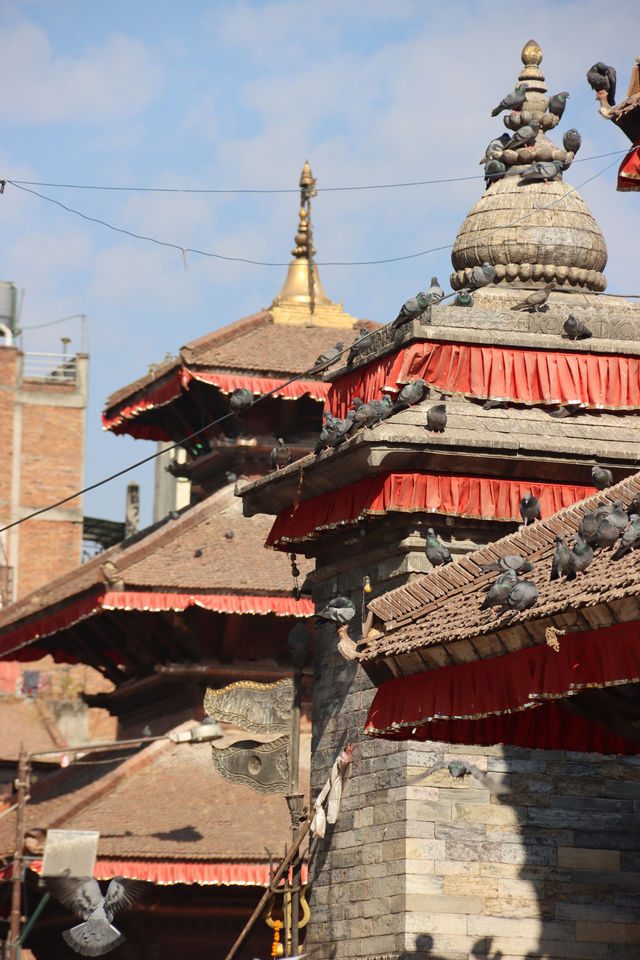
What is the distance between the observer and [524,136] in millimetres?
22203

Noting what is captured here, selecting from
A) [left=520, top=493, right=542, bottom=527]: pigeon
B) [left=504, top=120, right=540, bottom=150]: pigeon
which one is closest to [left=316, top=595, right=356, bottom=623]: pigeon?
[left=520, top=493, right=542, bottom=527]: pigeon

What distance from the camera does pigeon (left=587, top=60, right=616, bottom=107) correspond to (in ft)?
63.8

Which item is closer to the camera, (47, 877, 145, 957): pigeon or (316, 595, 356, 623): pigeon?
(316, 595, 356, 623): pigeon

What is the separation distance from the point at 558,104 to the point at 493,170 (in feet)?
4.20

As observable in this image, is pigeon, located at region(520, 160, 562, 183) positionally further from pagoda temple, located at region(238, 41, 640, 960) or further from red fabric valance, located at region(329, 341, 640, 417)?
red fabric valance, located at region(329, 341, 640, 417)

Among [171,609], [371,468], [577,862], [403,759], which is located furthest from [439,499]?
[171,609]

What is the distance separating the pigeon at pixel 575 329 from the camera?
20391 mm

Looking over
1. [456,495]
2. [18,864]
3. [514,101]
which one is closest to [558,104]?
[514,101]

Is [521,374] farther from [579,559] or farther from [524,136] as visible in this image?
[579,559]

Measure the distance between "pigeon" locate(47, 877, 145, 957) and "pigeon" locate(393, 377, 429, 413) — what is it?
1027 cm

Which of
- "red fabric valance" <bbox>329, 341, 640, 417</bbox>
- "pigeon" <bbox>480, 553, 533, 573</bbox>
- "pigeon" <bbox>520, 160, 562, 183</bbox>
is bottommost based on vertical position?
"pigeon" <bbox>480, 553, 533, 573</bbox>

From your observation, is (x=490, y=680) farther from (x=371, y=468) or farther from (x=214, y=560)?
(x=214, y=560)

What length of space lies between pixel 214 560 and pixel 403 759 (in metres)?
11.9

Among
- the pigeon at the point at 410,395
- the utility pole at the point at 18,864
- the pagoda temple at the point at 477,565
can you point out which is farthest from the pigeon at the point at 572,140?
the utility pole at the point at 18,864
